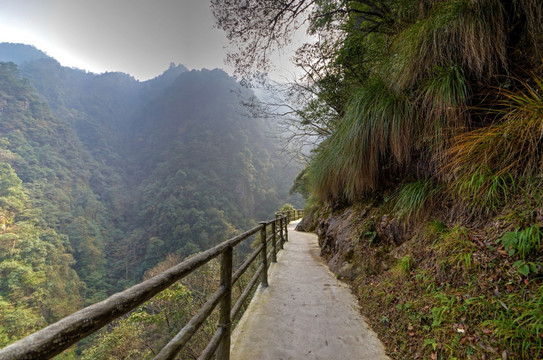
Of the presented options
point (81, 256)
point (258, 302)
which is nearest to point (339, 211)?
point (258, 302)

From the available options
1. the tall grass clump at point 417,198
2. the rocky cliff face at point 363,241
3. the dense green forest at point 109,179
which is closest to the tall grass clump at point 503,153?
the tall grass clump at point 417,198

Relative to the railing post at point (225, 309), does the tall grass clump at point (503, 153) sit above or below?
above

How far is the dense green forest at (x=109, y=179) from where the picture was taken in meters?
24.7

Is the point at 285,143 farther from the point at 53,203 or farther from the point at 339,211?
the point at 53,203

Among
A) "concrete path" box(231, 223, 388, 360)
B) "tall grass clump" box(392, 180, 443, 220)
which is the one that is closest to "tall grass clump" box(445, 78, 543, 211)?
"tall grass clump" box(392, 180, 443, 220)

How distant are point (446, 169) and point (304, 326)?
230 centimetres

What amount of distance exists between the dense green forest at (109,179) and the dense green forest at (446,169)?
8.06 feet

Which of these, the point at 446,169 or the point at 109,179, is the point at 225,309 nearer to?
the point at 446,169

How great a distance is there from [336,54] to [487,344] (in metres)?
4.50

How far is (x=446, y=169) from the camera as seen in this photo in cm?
231

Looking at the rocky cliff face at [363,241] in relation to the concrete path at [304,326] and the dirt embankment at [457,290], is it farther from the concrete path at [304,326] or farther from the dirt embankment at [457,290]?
the concrete path at [304,326]

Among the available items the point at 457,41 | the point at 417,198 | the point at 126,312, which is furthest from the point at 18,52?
the point at 417,198

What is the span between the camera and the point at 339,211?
4.99 metres

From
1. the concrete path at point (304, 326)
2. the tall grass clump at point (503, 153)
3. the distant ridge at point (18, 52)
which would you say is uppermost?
the distant ridge at point (18, 52)
